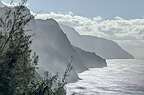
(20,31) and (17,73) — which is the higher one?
(20,31)

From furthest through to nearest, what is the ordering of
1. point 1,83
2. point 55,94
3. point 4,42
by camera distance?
point 55,94
point 4,42
point 1,83

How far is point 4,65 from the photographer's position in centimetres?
1614

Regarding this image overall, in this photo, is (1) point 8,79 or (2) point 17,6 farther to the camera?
(2) point 17,6

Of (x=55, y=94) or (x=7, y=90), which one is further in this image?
(x=55, y=94)

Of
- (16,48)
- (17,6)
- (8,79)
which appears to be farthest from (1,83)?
(17,6)

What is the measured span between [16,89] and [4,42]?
2465 mm

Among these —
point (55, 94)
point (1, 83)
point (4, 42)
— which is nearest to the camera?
point (1, 83)

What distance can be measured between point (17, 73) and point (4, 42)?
5.64ft

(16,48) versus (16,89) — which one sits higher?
(16,48)

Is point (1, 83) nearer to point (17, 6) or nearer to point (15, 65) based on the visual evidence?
point (15, 65)

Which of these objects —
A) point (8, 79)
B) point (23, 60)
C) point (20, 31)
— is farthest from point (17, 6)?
point (8, 79)

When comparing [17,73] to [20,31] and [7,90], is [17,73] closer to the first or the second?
[7,90]

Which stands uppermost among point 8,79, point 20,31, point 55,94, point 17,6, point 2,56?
point 17,6

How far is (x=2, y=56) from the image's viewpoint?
53.4 feet
